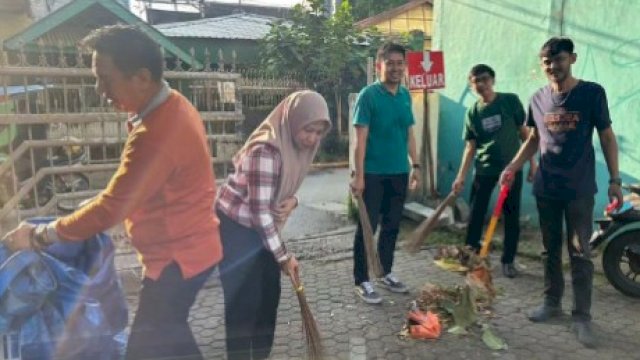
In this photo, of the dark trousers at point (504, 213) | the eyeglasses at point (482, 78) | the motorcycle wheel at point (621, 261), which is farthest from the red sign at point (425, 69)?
the motorcycle wheel at point (621, 261)

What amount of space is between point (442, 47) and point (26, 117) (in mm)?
4888

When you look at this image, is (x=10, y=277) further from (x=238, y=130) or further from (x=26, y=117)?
(x=238, y=130)

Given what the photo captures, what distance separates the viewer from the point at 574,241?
11.3 feet

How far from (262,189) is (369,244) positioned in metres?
1.69

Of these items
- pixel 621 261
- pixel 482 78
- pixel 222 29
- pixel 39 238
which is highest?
pixel 222 29

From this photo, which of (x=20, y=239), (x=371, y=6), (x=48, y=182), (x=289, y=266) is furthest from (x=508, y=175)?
(x=371, y=6)

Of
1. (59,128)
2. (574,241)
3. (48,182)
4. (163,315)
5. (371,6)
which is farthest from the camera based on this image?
(371,6)

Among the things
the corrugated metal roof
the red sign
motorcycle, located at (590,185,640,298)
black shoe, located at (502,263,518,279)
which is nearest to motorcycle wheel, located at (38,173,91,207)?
the red sign

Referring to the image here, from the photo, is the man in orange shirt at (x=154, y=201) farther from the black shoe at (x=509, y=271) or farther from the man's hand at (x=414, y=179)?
the black shoe at (x=509, y=271)

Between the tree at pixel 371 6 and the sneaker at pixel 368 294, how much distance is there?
18.3 m

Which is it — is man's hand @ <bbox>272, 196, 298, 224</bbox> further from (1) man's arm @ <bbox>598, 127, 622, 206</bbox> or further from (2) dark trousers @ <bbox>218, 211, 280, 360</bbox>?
(1) man's arm @ <bbox>598, 127, 622, 206</bbox>

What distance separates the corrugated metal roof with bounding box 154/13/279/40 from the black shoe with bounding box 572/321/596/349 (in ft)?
41.5

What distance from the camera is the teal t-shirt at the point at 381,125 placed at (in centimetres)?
391

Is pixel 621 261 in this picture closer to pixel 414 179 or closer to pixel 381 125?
pixel 414 179
